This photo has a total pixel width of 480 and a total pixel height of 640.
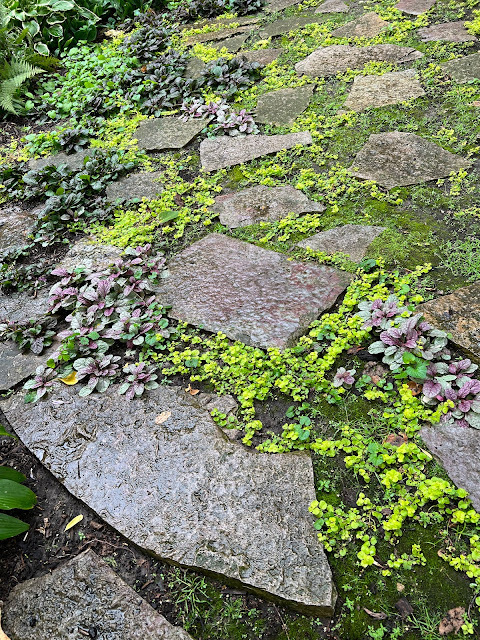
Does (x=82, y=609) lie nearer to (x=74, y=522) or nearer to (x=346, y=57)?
(x=74, y=522)

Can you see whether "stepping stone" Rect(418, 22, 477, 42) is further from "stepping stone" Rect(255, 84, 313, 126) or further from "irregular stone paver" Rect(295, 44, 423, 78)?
"stepping stone" Rect(255, 84, 313, 126)

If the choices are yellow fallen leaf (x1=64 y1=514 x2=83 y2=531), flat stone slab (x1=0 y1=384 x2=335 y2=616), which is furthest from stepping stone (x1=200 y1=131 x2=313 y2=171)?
yellow fallen leaf (x1=64 y1=514 x2=83 y2=531)

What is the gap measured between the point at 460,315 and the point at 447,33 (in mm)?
3592

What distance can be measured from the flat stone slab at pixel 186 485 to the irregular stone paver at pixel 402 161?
2.04m

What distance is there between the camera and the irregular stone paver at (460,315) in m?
2.16

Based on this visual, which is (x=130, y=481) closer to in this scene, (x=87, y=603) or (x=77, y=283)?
(x=87, y=603)

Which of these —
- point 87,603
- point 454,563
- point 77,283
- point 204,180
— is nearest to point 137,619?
point 87,603

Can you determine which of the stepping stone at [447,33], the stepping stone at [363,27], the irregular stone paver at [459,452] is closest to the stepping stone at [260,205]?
the irregular stone paver at [459,452]

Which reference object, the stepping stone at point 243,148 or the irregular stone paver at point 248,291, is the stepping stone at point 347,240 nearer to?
the irregular stone paver at point 248,291

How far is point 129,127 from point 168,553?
389 centimetres

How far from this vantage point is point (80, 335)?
2646 millimetres

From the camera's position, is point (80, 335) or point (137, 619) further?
point (80, 335)

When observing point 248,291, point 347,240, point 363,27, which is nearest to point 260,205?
point 347,240

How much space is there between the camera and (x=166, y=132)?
427cm
